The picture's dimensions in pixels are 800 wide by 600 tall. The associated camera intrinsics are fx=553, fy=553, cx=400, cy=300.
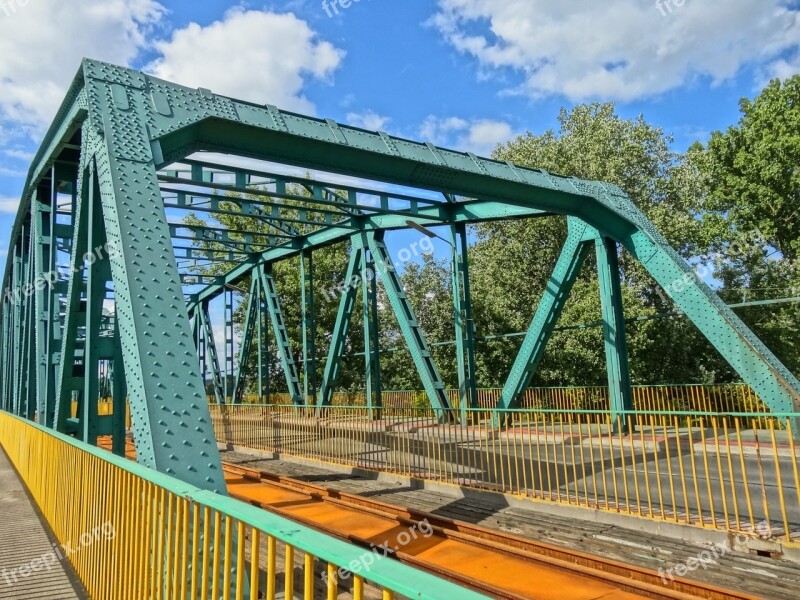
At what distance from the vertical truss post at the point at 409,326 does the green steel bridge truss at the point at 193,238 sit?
46 millimetres

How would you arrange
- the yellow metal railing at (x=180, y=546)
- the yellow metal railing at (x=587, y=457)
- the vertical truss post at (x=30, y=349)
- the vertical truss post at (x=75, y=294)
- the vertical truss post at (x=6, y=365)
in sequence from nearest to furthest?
the yellow metal railing at (x=180, y=546)
the yellow metal railing at (x=587, y=457)
the vertical truss post at (x=75, y=294)
the vertical truss post at (x=30, y=349)
the vertical truss post at (x=6, y=365)

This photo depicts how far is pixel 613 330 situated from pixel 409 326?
567cm

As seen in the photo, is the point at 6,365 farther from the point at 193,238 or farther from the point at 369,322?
the point at 369,322

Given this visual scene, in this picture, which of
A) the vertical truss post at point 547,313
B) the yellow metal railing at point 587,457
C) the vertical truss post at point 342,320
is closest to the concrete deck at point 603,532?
the yellow metal railing at point 587,457

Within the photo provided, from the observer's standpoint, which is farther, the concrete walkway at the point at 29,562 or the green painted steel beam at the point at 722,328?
the green painted steel beam at the point at 722,328

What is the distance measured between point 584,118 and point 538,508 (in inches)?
1124

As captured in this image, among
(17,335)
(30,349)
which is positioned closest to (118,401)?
(30,349)

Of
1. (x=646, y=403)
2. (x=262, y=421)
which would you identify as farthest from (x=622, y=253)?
(x=262, y=421)

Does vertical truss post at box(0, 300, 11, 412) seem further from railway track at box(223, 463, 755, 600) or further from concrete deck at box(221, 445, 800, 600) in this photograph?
railway track at box(223, 463, 755, 600)

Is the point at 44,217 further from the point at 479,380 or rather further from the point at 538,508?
the point at 479,380

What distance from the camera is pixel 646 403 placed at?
19.2m

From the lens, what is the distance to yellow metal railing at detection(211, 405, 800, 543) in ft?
21.6

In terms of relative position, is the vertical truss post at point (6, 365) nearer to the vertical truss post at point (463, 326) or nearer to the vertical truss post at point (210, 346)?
the vertical truss post at point (210, 346)

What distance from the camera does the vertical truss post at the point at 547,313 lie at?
579 inches
